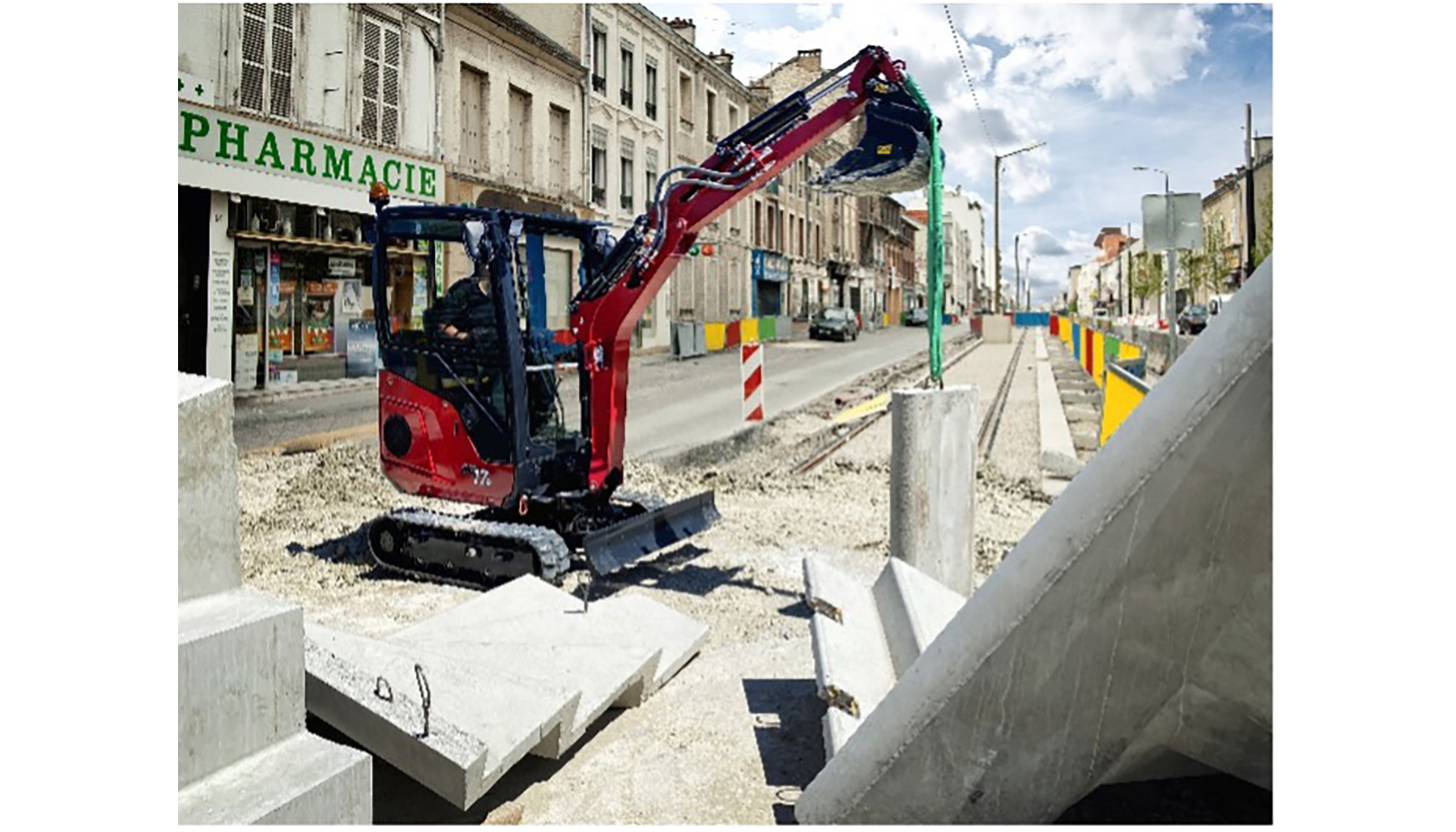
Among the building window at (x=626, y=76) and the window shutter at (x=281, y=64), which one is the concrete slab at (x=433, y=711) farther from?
the building window at (x=626, y=76)

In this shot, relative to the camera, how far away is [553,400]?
677 cm

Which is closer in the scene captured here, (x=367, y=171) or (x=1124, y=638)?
(x=1124, y=638)

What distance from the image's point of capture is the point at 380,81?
1827 centimetres

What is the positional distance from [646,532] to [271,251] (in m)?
12.5

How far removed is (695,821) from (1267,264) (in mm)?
2500

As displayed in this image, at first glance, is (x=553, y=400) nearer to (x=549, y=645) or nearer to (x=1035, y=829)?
(x=549, y=645)

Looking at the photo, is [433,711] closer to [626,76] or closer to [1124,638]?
[1124,638]

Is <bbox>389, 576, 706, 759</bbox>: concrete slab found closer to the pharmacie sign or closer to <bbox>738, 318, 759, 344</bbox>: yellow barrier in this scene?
the pharmacie sign

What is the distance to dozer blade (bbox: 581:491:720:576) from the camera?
19.8 feet

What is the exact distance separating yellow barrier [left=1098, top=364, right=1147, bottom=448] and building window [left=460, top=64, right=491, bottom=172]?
15.4 meters

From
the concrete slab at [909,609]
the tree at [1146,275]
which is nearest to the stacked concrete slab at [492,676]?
the concrete slab at [909,609]

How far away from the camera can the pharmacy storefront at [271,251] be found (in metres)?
15.0

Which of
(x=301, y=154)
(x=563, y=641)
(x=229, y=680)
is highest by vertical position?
(x=301, y=154)

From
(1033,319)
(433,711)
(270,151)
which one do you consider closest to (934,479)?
(433,711)
